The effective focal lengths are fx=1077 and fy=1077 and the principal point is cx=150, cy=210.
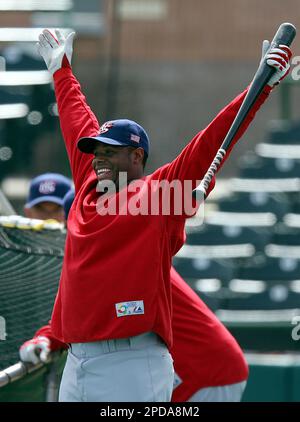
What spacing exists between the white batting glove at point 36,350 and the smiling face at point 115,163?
0.82 metres

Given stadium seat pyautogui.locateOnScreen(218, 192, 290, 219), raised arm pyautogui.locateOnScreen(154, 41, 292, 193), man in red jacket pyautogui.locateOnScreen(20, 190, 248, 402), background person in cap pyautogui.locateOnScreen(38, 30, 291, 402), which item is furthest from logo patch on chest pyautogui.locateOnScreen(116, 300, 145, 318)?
stadium seat pyautogui.locateOnScreen(218, 192, 290, 219)

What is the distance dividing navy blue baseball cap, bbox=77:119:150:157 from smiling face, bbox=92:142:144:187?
0.02m

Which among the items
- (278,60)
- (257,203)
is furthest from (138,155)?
(257,203)

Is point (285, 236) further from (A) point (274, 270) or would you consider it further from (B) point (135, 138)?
(B) point (135, 138)

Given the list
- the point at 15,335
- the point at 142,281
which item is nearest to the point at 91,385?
the point at 142,281

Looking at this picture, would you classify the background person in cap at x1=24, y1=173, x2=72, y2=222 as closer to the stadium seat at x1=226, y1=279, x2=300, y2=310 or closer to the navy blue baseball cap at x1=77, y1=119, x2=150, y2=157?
the navy blue baseball cap at x1=77, y1=119, x2=150, y2=157

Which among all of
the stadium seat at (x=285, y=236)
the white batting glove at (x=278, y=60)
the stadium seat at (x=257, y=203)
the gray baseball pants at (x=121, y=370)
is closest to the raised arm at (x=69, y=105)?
the gray baseball pants at (x=121, y=370)

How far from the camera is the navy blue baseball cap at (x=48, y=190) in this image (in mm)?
5340

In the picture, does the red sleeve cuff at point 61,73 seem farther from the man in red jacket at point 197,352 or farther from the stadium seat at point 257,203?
the stadium seat at point 257,203

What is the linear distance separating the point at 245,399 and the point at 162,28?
5.13 m

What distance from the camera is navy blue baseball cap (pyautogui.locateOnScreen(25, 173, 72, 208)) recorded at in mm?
5340

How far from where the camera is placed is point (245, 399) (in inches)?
226

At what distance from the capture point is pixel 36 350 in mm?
4066
